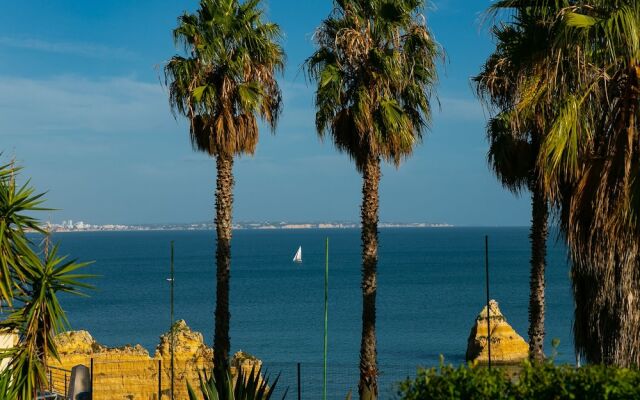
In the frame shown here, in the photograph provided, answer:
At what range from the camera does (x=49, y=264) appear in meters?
14.0

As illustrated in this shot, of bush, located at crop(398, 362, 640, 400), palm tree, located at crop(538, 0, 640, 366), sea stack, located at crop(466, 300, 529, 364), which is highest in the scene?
palm tree, located at crop(538, 0, 640, 366)

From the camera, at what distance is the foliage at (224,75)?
81.9 ft

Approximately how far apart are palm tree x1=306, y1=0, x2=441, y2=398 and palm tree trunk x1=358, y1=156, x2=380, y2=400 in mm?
25

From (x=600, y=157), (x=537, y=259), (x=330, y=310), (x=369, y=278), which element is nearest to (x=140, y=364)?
(x=369, y=278)

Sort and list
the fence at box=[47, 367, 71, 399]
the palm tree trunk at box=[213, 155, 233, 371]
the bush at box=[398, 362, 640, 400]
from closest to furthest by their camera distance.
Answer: the bush at box=[398, 362, 640, 400] < the fence at box=[47, 367, 71, 399] < the palm tree trunk at box=[213, 155, 233, 371]

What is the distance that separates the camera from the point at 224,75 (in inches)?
987

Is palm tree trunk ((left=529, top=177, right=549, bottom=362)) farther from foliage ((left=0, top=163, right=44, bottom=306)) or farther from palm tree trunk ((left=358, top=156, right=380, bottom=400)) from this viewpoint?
foliage ((left=0, top=163, right=44, bottom=306))

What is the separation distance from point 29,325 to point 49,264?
36.5 inches

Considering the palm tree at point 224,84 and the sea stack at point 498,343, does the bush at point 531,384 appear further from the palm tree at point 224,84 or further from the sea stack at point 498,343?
the sea stack at point 498,343

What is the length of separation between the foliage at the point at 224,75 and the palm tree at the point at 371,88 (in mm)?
1672

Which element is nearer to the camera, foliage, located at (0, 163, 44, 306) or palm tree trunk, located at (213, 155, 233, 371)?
foliage, located at (0, 163, 44, 306)

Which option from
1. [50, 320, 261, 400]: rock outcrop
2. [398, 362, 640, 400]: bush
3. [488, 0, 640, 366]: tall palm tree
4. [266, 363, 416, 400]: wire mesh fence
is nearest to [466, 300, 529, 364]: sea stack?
[266, 363, 416, 400]: wire mesh fence

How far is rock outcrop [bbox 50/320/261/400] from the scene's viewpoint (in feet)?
111

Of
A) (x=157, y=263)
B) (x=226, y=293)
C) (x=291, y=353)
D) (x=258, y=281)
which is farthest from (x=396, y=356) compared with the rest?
(x=157, y=263)
